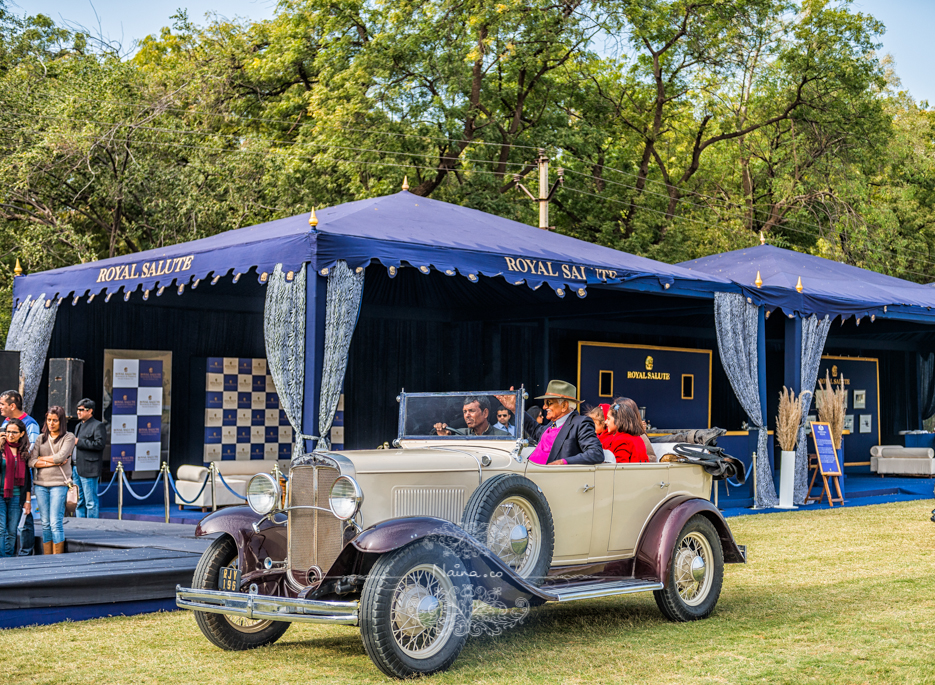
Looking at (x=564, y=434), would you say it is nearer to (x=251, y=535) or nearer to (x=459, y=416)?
(x=459, y=416)

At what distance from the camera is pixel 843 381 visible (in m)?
19.7

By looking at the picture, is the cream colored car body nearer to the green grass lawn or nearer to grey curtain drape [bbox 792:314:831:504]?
the green grass lawn

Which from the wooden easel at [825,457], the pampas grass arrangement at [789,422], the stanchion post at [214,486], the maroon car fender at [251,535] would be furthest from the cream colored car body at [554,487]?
the wooden easel at [825,457]

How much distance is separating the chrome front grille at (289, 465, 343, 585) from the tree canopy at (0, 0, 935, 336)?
15474 millimetres

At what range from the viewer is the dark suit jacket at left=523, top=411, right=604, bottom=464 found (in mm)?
6367

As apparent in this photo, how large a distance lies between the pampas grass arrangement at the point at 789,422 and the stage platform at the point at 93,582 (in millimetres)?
8102

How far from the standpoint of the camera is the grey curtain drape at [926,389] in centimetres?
2103

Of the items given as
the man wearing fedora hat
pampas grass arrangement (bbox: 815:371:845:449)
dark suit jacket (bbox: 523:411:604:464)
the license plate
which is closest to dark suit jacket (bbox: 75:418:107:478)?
the license plate

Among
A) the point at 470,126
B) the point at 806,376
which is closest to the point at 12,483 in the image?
the point at 806,376

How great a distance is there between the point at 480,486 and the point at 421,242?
4.49 metres

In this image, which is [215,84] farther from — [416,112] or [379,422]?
[379,422]

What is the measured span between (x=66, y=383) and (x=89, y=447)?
1936 mm

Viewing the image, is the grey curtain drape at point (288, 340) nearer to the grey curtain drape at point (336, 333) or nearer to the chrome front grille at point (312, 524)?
the grey curtain drape at point (336, 333)

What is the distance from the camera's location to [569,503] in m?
6.21
